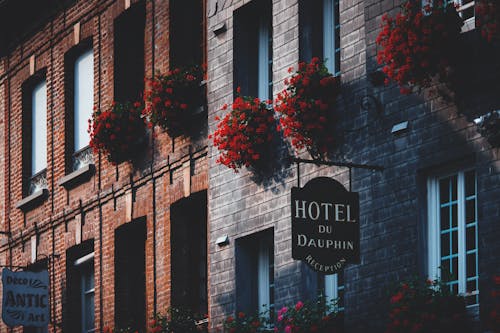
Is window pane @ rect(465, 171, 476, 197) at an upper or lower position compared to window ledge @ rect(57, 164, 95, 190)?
lower

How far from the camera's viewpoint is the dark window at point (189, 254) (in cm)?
2747

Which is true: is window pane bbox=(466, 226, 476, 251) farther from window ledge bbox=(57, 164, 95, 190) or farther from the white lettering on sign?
window ledge bbox=(57, 164, 95, 190)

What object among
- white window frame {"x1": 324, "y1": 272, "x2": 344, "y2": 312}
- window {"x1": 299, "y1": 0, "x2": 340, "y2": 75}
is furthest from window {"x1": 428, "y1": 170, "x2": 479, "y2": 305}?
window {"x1": 299, "y1": 0, "x2": 340, "y2": 75}

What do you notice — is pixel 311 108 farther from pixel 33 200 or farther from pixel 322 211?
pixel 33 200

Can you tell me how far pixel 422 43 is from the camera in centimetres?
2028

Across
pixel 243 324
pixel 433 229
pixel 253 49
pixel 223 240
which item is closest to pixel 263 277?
pixel 223 240

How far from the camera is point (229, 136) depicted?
24438 mm

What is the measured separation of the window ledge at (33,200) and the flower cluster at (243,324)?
869cm

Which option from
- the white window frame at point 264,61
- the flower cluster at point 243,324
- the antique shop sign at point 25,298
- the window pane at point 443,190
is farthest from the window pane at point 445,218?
the antique shop sign at point 25,298

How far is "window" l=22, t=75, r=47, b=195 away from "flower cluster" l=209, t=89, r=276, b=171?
9804 millimetres

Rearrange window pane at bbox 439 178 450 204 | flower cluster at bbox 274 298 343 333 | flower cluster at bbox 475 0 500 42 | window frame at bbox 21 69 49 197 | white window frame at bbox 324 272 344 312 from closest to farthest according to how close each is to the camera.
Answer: flower cluster at bbox 475 0 500 42
window pane at bbox 439 178 450 204
flower cluster at bbox 274 298 343 333
white window frame at bbox 324 272 344 312
window frame at bbox 21 69 49 197

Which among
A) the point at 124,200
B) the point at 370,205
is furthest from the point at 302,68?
the point at 124,200

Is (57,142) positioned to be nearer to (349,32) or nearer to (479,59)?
(349,32)

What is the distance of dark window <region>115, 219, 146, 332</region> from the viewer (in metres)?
29.4
